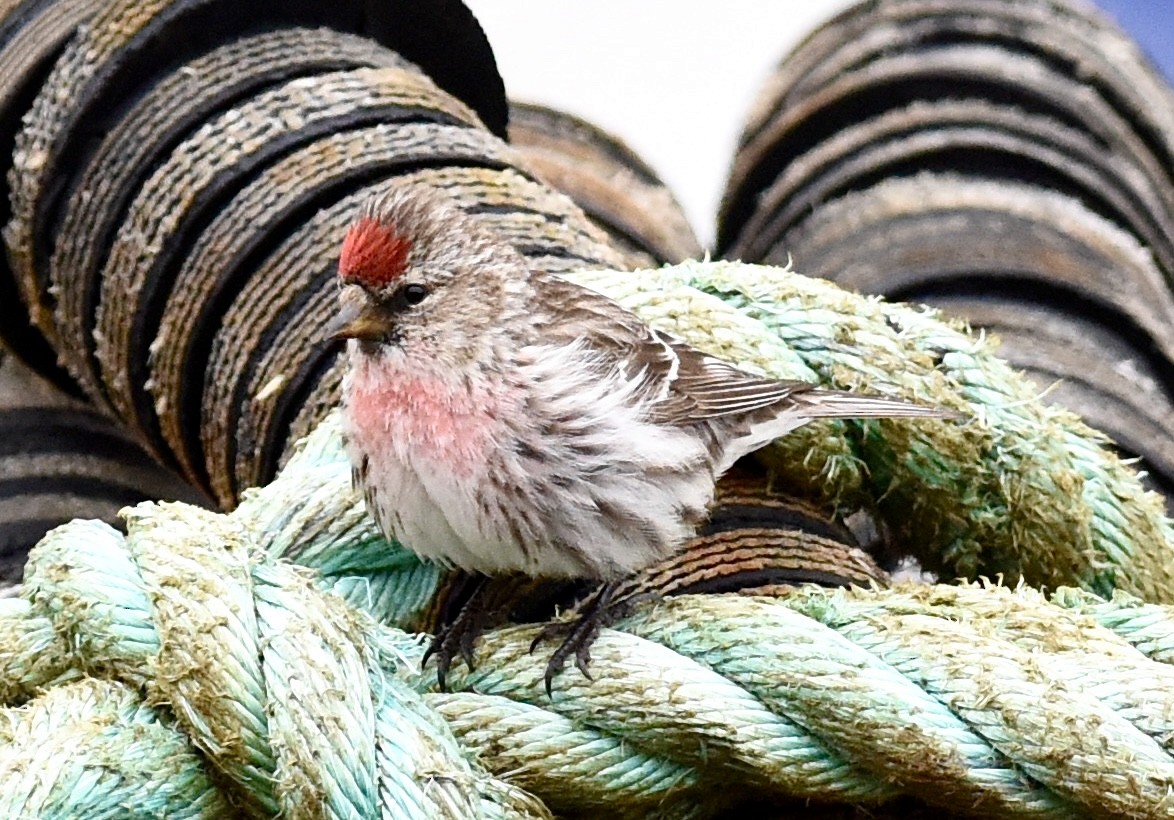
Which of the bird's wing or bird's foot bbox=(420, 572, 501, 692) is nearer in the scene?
bird's foot bbox=(420, 572, 501, 692)

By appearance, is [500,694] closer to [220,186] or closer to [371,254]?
[371,254]

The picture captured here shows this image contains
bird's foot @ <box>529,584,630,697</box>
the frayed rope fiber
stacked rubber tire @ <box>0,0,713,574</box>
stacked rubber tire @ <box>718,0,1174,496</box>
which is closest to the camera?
the frayed rope fiber

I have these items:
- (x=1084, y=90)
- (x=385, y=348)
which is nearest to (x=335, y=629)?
(x=385, y=348)

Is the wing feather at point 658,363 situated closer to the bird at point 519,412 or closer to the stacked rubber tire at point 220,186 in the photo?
the bird at point 519,412

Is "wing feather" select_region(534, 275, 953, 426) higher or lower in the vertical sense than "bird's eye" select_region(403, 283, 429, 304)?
higher

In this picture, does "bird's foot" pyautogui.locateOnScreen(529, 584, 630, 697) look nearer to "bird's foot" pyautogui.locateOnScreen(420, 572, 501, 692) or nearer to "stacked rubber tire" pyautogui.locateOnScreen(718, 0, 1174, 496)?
"bird's foot" pyautogui.locateOnScreen(420, 572, 501, 692)

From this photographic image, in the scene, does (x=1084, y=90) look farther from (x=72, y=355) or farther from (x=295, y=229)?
(x=72, y=355)

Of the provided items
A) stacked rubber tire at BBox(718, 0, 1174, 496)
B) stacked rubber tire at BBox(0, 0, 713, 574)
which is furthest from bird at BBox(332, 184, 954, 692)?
stacked rubber tire at BBox(718, 0, 1174, 496)

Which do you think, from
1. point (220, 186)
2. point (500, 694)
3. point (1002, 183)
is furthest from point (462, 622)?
point (1002, 183)

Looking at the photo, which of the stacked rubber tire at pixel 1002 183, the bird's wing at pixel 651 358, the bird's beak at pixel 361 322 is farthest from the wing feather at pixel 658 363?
the stacked rubber tire at pixel 1002 183
